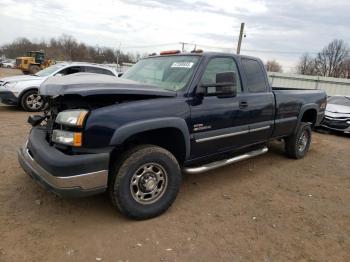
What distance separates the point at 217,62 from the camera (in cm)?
438

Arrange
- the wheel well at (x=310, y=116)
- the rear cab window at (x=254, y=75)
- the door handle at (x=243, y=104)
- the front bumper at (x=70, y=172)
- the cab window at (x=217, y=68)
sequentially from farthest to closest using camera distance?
the wheel well at (x=310, y=116)
the rear cab window at (x=254, y=75)
the door handle at (x=243, y=104)
the cab window at (x=217, y=68)
the front bumper at (x=70, y=172)

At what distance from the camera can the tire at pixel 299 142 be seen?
6.16m

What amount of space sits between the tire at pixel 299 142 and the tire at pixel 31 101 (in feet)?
23.1

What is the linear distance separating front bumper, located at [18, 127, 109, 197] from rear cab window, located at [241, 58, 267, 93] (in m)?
2.63

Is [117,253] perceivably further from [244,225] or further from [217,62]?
[217,62]

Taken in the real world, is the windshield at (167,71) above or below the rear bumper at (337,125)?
above

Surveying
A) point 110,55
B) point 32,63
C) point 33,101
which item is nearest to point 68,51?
point 110,55

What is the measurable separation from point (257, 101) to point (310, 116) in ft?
7.98

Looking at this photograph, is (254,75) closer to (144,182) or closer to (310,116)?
(310,116)

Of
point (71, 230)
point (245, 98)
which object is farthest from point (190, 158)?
point (71, 230)

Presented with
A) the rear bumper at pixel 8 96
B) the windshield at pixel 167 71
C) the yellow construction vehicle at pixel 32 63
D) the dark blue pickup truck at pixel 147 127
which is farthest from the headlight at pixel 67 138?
the yellow construction vehicle at pixel 32 63

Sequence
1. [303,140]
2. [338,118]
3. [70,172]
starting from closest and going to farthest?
[70,172], [303,140], [338,118]

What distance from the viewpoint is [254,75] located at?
5.01 m

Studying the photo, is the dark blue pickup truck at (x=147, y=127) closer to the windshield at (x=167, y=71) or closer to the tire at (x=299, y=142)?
the windshield at (x=167, y=71)
